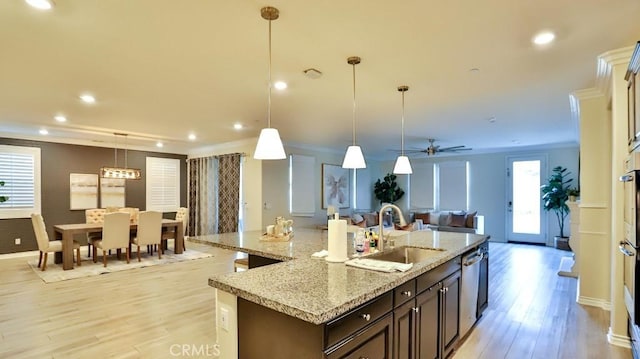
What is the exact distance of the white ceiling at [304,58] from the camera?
2.15m

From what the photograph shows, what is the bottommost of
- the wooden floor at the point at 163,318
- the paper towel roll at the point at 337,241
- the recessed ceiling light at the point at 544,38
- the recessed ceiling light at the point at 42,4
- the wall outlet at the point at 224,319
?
the wooden floor at the point at 163,318

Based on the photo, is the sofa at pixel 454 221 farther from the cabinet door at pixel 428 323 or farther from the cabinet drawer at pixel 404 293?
the cabinet drawer at pixel 404 293

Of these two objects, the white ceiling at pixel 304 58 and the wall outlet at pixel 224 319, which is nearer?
the wall outlet at pixel 224 319

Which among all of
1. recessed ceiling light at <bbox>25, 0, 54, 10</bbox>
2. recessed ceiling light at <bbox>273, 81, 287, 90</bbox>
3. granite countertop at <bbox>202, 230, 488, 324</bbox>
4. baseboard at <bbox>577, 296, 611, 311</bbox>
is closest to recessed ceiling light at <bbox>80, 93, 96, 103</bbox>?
recessed ceiling light at <bbox>25, 0, 54, 10</bbox>

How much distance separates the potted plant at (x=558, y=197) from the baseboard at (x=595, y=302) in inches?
166

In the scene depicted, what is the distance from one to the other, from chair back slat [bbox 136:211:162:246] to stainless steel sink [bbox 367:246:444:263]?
5266 mm

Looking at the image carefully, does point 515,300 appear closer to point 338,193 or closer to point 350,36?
point 350,36

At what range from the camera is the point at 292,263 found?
223 centimetres

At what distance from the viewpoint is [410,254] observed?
288cm

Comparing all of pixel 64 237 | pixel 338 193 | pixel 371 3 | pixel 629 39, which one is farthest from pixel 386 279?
pixel 338 193

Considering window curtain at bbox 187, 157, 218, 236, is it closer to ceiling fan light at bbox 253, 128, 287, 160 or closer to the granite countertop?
the granite countertop

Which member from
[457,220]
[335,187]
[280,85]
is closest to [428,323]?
[280,85]

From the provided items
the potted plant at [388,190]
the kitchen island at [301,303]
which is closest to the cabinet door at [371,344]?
the kitchen island at [301,303]

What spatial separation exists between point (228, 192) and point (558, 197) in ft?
25.0
